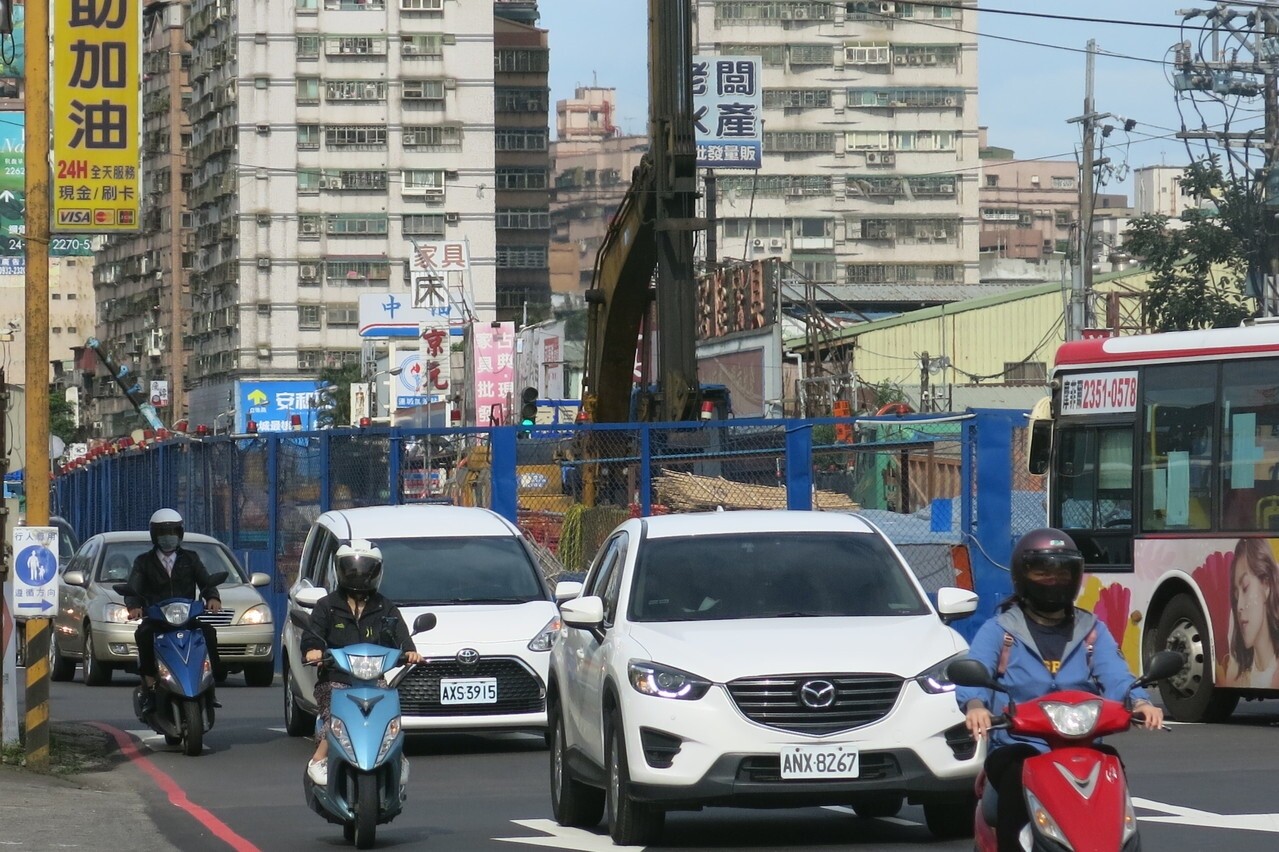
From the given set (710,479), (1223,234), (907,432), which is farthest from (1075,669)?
(1223,234)

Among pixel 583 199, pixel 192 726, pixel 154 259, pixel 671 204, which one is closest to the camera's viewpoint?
pixel 192 726

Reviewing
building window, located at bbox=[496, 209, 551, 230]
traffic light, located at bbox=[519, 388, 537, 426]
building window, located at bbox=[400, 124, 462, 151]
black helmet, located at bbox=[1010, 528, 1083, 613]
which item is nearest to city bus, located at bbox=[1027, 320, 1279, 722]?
black helmet, located at bbox=[1010, 528, 1083, 613]

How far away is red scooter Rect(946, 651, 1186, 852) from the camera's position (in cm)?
665

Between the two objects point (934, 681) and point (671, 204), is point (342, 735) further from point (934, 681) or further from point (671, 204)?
point (671, 204)

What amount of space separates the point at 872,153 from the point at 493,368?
5586 cm

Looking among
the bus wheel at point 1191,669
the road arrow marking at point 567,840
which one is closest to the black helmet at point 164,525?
the road arrow marking at point 567,840

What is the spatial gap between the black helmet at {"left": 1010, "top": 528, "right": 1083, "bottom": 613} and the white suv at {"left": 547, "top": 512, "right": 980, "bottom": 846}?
304cm

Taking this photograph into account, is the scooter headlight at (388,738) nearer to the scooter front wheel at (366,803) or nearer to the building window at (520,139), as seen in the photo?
the scooter front wheel at (366,803)

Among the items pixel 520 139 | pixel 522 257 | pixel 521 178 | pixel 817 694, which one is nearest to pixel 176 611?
pixel 817 694

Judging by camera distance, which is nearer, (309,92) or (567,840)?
(567,840)

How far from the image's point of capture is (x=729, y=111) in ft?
166

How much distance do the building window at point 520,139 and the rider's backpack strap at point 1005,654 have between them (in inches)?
5121

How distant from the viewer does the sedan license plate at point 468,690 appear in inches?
625

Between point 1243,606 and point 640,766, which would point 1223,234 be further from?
point 640,766
